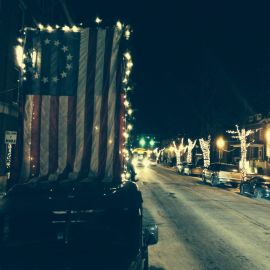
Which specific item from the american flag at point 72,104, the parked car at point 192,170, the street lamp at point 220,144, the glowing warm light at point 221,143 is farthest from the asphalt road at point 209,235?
the street lamp at point 220,144

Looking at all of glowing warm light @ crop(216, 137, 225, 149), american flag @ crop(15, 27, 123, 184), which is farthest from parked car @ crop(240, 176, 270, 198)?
glowing warm light @ crop(216, 137, 225, 149)

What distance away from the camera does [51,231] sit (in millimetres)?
4051

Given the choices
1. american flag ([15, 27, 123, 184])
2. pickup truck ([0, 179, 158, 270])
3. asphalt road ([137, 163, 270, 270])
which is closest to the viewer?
pickup truck ([0, 179, 158, 270])

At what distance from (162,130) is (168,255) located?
7219cm

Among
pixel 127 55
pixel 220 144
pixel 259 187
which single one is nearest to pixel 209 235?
pixel 127 55

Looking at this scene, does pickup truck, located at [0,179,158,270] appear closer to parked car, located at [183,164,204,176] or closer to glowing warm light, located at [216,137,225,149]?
parked car, located at [183,164,204,176]

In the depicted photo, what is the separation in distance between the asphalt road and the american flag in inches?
101

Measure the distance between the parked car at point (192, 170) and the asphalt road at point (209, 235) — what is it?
20066 mm

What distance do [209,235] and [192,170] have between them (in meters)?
28.4

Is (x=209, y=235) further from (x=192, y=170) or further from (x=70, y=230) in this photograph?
(x=192, y=170)

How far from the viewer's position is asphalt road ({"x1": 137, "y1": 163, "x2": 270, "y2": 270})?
23.5ft

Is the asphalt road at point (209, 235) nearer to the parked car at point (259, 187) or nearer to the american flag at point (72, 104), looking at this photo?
the american flag at point (72, 104)

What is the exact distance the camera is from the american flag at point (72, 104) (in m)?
5.76

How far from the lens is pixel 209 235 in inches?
379
